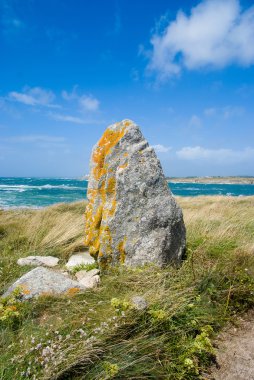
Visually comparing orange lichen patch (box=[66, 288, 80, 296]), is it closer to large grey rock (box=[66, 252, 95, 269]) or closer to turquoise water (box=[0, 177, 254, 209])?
large grey rock (box=[66, 252, 95, 269])

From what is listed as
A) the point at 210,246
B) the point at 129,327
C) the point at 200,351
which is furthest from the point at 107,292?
the point at 210,246

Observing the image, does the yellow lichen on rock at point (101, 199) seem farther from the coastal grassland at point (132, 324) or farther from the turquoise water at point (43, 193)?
the turquoise water at point (43, 193)

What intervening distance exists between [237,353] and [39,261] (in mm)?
4181

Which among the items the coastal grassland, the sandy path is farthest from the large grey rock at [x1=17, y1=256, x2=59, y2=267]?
the sandy path

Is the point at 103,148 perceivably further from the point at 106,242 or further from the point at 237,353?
the point at 237,353

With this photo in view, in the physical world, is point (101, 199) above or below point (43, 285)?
above

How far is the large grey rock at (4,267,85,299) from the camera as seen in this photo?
4.30m

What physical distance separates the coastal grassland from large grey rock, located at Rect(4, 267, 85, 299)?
225mm

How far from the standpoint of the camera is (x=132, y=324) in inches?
144

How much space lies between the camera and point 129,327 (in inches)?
143

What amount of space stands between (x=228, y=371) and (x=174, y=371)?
0.72 metres

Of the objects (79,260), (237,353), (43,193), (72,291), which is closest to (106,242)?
(79,260)

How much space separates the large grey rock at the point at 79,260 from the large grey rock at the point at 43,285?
1.42 meters

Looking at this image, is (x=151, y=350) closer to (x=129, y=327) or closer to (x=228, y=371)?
(x=129, y=327)
